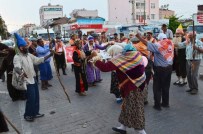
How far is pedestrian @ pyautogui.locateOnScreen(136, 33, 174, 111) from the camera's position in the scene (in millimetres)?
6395

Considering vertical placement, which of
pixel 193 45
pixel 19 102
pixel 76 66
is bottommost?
pixel 19 102

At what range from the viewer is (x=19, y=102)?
27.1 ft

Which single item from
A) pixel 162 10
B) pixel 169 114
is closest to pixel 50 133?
pixel 169 114

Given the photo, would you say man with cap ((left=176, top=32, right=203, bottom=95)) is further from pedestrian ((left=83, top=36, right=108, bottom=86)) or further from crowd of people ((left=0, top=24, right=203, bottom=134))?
pedestrian ((left=83, top=36, right=108, bottom=86))

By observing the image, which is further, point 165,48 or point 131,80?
point 165,48

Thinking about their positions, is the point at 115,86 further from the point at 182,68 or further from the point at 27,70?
the point at 182,68

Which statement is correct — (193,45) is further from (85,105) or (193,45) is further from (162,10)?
(162,10)

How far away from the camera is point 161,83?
6.81 metres

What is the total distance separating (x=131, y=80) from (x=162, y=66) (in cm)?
191

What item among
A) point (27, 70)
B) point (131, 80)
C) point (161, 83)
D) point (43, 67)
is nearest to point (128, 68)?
point (131, 80)

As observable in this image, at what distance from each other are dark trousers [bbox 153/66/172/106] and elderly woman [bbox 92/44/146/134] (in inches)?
69.4

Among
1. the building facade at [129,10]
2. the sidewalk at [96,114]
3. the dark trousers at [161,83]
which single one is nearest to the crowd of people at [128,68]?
the dark trousers at [161,83]

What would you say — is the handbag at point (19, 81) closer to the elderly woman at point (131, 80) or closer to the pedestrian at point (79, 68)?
the elderly woman at point (131, 80)

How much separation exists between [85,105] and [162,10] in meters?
99.4
